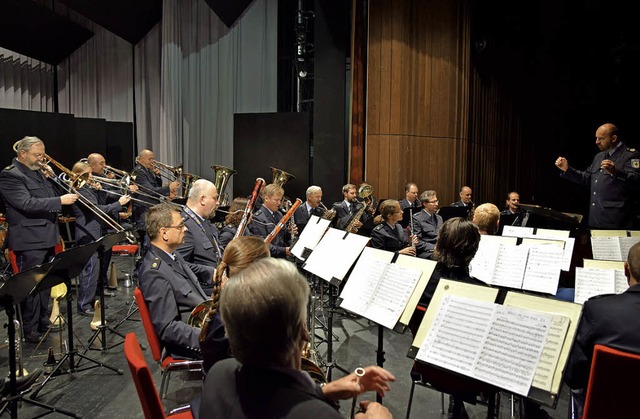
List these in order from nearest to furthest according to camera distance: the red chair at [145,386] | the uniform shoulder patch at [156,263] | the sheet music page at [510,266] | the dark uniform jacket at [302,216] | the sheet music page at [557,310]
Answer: the red chair at [145,386], the sheet music page at [557,310], the uniform shoulder patch at [156,263], the sheet music page at [510,266], the dark uniform jacket at [302,216]

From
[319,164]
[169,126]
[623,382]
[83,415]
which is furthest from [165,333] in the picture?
[169,126]

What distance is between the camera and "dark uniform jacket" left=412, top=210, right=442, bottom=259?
6.28 meters

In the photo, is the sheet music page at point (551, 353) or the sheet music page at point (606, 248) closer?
the sheet music page at point (551, 353)

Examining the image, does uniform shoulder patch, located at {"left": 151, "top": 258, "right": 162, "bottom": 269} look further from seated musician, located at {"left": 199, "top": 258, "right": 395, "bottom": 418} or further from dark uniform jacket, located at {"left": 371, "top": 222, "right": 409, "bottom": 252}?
dark uniform jacket, located at {"left": 371, "top": 222, "right": 409, "bottom": 252}

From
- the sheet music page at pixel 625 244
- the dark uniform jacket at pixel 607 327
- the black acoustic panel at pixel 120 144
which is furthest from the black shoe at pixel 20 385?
the black acoustic panel at pixel 120 144

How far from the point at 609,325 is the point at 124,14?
32.5ft

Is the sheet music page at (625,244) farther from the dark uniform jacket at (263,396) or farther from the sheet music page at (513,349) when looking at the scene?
the dark uniform jacket at (263,396)

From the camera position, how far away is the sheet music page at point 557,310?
5.68ft

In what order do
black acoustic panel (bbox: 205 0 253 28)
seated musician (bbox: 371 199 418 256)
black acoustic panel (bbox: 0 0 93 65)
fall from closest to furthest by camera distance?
seated musician (bbox: 371 199 418 256) → black acoustic panel (bbox: 0 0 93 65) → black acoustic panel (bbox: 205 0 253 28)

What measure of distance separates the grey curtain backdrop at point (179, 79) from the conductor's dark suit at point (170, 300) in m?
8.05

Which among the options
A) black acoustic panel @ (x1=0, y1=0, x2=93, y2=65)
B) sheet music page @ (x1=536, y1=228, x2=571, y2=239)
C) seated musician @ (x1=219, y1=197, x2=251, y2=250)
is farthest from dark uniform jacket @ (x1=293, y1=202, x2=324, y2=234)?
black acoustic panel @ (x1=0, y1=0, x2=93, y2=65)

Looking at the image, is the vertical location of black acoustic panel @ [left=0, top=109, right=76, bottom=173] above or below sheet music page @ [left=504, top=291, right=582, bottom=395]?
above

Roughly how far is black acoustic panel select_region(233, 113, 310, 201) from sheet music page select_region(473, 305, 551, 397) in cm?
730

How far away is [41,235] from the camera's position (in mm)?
4633
